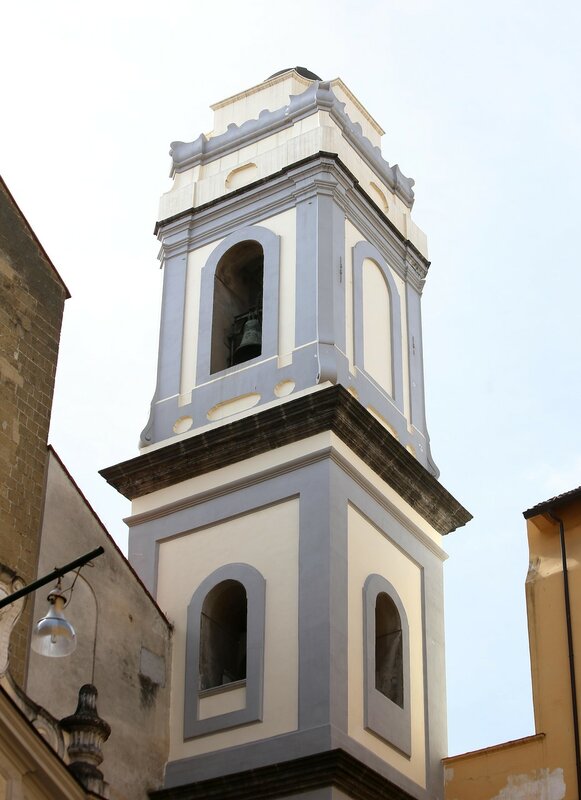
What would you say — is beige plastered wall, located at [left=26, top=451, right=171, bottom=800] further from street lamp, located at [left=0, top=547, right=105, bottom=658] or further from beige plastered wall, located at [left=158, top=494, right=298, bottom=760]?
street lamp, located at [left=0, top=547, right=105, bottom=658]

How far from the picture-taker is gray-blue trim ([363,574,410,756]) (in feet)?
72.6

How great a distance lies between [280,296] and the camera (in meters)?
25.8

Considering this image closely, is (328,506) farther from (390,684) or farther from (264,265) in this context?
(264,265)

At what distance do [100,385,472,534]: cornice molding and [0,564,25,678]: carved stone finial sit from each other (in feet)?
19.4

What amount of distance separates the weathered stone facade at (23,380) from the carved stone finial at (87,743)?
3077 millimetres

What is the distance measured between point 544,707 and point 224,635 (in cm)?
479

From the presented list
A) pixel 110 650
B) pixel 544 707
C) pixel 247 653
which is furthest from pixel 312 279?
pixel 544 707

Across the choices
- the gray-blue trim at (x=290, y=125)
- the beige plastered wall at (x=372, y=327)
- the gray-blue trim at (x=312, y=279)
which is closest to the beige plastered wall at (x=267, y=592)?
the gray-blue trim at (x=312, y=279)

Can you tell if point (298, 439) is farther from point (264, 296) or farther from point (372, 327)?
point (372, 327)

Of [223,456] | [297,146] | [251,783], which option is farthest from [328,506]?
[297,146]

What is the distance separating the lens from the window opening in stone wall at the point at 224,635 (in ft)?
75.7

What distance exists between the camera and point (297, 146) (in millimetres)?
27172

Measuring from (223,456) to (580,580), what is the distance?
5589mm

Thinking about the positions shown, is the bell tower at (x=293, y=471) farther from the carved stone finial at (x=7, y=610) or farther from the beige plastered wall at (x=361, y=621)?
the carved stone finial at (x=7, y=610)
